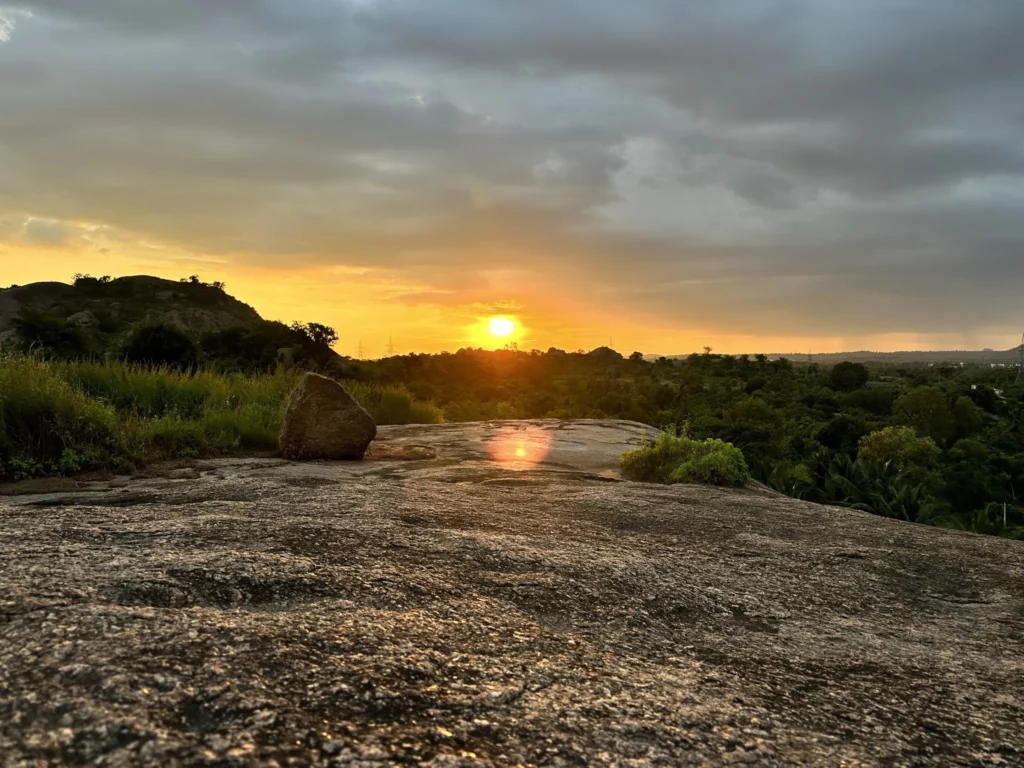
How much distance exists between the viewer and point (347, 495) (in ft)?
16.9

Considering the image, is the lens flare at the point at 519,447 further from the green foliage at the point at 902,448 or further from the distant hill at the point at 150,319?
the green foliage at the point at 902,448

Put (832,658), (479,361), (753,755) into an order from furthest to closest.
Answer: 1. (479,361)
2. (832,658)
3. (753,755)

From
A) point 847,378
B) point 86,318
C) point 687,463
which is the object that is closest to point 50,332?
point 86,318

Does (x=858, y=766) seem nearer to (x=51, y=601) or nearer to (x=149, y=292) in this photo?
(x=51, y=601)

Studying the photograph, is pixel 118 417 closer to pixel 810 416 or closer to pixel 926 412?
pixel 810 416

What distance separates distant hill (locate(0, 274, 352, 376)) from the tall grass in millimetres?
14020

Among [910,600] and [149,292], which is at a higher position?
[149,292]

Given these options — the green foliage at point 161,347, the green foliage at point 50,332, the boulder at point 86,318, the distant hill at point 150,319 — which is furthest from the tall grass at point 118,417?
the boulder at point 86,318

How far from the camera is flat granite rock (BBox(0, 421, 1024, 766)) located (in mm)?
1765

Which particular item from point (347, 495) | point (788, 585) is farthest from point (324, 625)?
point (347, 495)

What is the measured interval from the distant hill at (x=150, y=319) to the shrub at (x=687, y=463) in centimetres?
1907

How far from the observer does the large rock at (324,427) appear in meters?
8.16

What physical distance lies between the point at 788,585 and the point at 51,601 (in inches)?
131

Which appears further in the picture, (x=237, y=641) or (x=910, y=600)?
(x=910, y=600)
